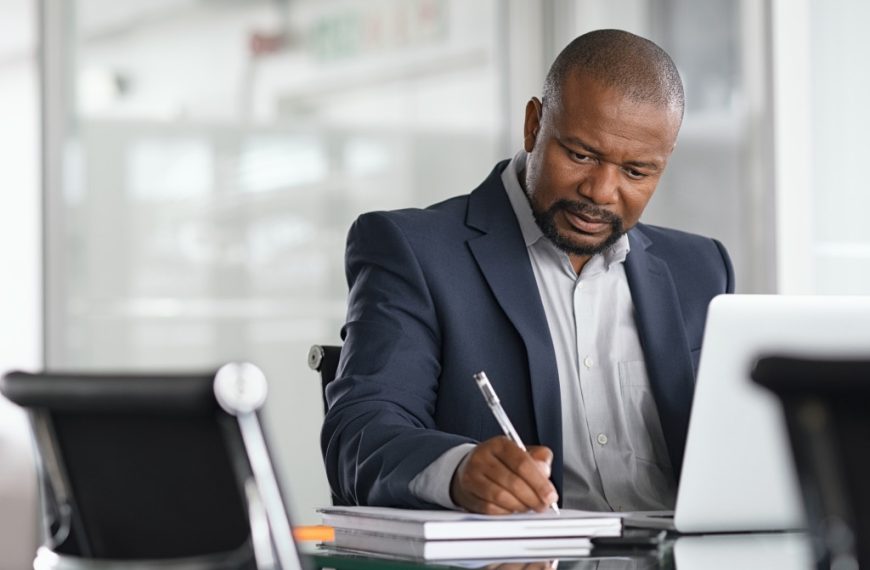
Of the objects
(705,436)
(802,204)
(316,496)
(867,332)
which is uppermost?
(802,204)

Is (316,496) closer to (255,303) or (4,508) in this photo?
(255,303)

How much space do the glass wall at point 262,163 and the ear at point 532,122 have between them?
1.68 m

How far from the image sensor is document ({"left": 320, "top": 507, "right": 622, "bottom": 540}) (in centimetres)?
140

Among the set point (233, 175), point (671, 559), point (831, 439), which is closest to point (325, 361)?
point (671, 559)

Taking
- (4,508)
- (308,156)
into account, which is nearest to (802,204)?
(308,156)

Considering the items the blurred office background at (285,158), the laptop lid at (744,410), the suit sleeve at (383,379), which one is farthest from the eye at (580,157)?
the blurred office background at (285,158)

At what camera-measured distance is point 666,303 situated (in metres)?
2.20

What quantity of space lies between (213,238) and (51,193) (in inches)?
20.2

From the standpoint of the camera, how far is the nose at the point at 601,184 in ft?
6.97

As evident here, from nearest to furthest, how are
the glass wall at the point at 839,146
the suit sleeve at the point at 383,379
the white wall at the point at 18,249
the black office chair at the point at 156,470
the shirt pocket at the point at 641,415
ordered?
1. the black office chair at the point at 156,470
2. the suit sleeve at the point at 383,379
3. the shirt pocket at the point at 641,415
4. the glass wall at the point at 839,146
5. the white wall at the point at 18,249

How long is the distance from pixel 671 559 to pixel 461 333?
0.76m

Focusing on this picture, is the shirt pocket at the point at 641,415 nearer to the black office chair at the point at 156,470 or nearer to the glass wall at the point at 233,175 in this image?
the black office chair at the point at 156,470

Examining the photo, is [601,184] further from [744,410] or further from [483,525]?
[483,525]

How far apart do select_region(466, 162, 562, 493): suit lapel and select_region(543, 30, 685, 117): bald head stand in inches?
8.1
